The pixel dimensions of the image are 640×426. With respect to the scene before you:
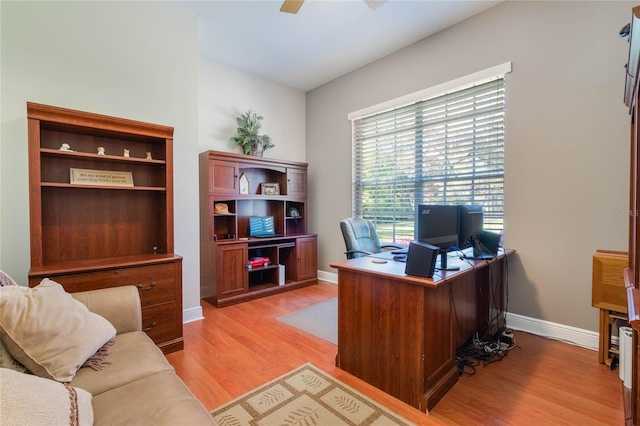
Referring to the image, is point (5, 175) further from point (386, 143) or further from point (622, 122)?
point (622, 122)

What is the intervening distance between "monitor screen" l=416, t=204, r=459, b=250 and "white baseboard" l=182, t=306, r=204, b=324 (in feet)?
7.83

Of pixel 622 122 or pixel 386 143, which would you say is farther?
pixel 386 143

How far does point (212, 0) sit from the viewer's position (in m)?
2.77

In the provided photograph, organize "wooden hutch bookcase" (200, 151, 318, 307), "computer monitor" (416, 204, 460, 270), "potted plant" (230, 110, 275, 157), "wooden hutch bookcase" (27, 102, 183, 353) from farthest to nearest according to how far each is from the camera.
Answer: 1. "potted plant" (230, 110, 275, 157)
2. "wooden hutch bookcase" (200, 151, 318, 307)
3. "wooden hutch bookcase" (27, 102, 183, 353)
4. "computer monitor" (416, 204, 460, 270)

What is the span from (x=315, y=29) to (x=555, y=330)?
380 centimetres

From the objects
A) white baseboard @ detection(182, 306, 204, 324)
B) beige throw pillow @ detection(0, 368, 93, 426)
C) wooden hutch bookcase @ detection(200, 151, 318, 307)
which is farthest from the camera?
wooden hutch bookcase @ detection(200, 151, 318, 307)

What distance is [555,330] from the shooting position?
254 centimetres

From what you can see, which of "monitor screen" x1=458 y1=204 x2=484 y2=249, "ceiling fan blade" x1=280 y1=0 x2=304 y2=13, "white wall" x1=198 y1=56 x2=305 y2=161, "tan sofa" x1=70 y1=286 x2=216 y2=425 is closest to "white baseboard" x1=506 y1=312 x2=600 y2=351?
"monitor screen" x1=458 y1=204 x2=484 y2=249

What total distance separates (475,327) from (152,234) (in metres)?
3.06

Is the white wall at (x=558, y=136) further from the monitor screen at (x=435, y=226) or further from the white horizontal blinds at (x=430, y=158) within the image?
the monitor screen at (x=435, y=226)

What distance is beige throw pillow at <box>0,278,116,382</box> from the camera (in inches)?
45.0

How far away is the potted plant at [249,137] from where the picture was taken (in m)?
3.97

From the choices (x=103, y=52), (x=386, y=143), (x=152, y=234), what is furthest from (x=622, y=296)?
(x=103, y=52)

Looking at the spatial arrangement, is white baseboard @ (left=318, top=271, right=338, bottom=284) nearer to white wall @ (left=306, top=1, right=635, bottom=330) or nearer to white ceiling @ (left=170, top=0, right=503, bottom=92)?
white wall @ (left=306, top=1, right=635, bottom=330)
